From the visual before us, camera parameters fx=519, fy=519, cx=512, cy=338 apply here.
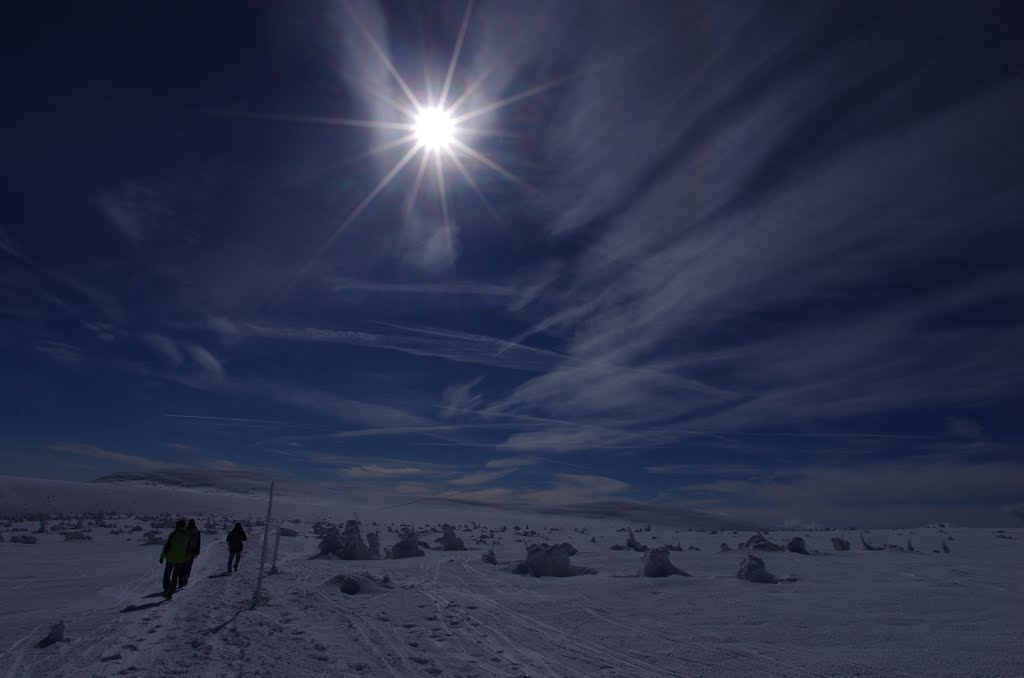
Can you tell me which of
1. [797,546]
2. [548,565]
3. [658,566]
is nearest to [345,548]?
[548,565]

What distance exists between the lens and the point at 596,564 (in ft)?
64.1

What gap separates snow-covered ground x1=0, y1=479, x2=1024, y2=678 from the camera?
707 centimetres

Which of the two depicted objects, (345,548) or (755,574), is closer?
(755,574)

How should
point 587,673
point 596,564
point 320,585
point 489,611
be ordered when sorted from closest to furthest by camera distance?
point 587,673 → point 489,611 → point 320,585 → point 596,564

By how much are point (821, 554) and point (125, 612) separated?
75.7 ft

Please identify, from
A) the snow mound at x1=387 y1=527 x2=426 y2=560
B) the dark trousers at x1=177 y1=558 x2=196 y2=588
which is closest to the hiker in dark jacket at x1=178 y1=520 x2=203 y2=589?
the dark trousers at x1=177 y1=558 x2=196 y2=588

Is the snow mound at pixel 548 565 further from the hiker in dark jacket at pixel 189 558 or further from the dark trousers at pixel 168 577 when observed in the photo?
the dark trousers at pixel 168 577

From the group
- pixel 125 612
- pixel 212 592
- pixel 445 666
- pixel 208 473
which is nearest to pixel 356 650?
pixel 445 666

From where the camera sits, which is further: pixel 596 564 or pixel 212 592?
pixel 596 564

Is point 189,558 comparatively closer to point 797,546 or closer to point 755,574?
point 755,574

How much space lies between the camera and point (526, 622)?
33.1 feet

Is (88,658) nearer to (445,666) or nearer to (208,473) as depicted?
(445,666)

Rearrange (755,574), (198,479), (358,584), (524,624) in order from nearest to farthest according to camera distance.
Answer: (524,624) → (358,584) → (755,574) → (198,479)

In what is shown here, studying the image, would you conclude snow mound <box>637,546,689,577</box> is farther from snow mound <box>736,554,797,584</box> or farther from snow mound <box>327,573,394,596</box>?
snow mound <box>327,573,394,596</box>
